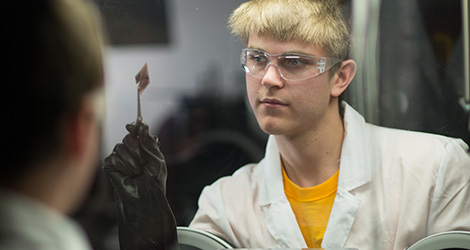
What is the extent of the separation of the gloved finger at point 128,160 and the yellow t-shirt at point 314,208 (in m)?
0.52

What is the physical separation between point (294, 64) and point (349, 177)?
41 cm

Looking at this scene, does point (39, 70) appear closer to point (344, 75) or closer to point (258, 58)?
point (258, 58)

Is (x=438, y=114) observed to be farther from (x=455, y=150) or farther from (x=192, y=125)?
(x=192, y=125)

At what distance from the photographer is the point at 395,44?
1.51m

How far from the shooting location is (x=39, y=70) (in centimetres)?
103

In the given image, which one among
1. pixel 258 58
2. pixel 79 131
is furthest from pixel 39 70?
pixel 258 58

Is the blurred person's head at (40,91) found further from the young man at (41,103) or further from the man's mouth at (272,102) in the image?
the man's mouth at (272,102)

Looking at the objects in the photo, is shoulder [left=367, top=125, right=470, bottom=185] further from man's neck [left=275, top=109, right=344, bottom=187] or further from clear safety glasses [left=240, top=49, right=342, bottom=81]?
clear safety glasses [left=240, top=49, right=342, bottom=81]

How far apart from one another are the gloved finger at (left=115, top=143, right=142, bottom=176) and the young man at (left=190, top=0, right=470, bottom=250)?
0.42 meters

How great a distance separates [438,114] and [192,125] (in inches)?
31.5

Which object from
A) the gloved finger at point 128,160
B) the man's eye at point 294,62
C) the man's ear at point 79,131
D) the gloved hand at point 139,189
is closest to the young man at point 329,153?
the man's eye at point 294,62

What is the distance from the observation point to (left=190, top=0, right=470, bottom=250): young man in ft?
4.80

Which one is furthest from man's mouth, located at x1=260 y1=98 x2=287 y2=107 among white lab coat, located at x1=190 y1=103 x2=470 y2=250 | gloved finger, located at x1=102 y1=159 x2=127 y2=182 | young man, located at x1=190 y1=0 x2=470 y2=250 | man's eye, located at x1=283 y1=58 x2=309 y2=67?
gloved finger, located at x1=102 y1=159 x2=127 y2=182

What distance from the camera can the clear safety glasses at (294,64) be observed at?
Answer: 1.45 metres
